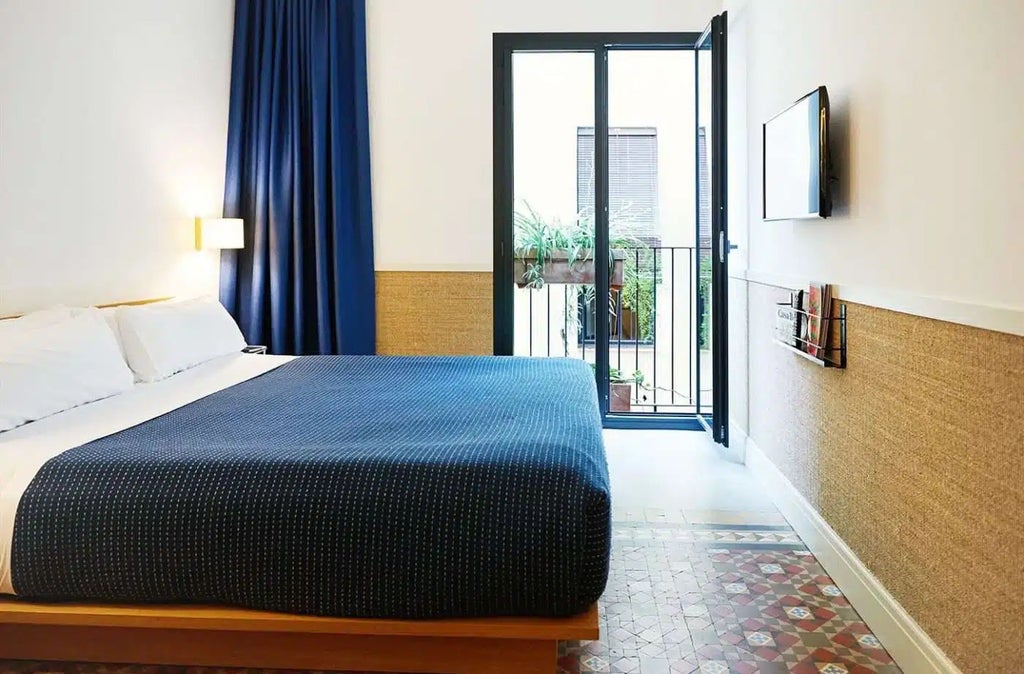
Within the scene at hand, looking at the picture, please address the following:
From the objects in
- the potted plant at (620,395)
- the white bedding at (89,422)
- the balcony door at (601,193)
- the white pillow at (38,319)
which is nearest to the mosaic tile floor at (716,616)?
the white bedding at (89,422)

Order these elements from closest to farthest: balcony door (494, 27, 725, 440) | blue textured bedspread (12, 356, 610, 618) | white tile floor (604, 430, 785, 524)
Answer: blue textured bedspread (12, 356, 610, 618)
white tile floor (604, 430, 785, 524)
balcony door (494, 27, 725, 440)

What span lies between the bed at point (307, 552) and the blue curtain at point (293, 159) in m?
2.72

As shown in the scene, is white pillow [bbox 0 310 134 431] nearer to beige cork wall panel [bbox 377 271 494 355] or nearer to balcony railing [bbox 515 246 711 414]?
beige cork wall panel [bbox 377 271 494 355]

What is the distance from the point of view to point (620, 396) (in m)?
5.71

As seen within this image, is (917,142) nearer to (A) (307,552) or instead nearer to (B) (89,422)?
(A) (307,552)

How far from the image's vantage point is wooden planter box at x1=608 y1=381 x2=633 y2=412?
5.70m

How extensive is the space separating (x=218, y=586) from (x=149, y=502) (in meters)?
0.26

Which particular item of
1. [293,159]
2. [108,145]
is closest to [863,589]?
[108,145]

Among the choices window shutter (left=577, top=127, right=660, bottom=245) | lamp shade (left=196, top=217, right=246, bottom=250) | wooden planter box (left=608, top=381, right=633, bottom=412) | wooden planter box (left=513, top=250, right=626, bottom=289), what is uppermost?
window shutter (left=577, top=127, right=660, bottom=245)

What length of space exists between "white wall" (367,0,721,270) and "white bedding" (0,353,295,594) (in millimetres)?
1473

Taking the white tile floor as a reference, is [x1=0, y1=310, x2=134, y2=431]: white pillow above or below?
above

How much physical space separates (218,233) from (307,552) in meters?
2.86

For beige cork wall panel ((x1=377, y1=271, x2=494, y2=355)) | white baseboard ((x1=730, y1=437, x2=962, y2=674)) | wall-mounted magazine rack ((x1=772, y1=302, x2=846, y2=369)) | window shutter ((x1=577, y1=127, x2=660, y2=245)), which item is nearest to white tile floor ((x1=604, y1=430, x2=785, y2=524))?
white baseboard ((x1=730, y1=437, x2=962, y2=674))

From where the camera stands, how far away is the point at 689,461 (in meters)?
4.52
